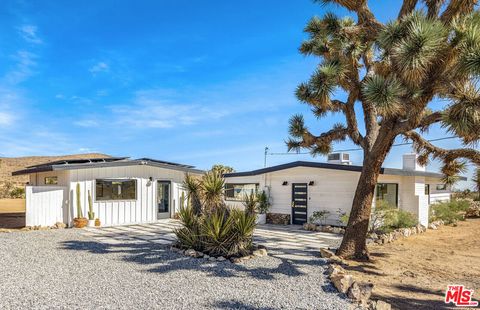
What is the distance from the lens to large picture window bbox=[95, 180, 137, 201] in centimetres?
1555

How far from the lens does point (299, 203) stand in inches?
639

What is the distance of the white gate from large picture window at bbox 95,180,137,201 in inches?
54.4

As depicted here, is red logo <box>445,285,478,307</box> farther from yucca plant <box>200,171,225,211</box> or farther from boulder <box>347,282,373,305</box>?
yucca plant <box>200,171,225,211</box>

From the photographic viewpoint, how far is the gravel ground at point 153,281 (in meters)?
5.36

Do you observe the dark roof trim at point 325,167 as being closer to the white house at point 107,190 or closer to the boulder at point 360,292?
the white house at point 107,190

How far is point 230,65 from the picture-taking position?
16250mm

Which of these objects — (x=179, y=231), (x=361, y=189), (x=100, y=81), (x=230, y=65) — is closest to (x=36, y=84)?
(x=100, y=81)

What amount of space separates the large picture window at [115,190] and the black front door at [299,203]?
7.61m

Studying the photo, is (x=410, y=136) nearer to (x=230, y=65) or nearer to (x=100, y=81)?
(x=230, y=65)

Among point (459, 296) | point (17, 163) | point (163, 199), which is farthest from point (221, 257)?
point (17, 163)

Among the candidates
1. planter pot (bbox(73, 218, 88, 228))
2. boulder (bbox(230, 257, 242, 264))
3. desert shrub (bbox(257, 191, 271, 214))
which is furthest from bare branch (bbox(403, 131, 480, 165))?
planter pot (bbox(73, 218, 88, 228))

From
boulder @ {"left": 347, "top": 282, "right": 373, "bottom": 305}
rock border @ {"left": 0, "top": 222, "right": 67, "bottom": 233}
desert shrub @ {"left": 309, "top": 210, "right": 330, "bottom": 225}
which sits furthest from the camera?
desert shrub @ {"left": 309, "top": 210, "right": 330, "bottom": 225}

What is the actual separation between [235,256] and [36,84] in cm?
1709

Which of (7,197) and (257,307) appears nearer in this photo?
(257,307)
